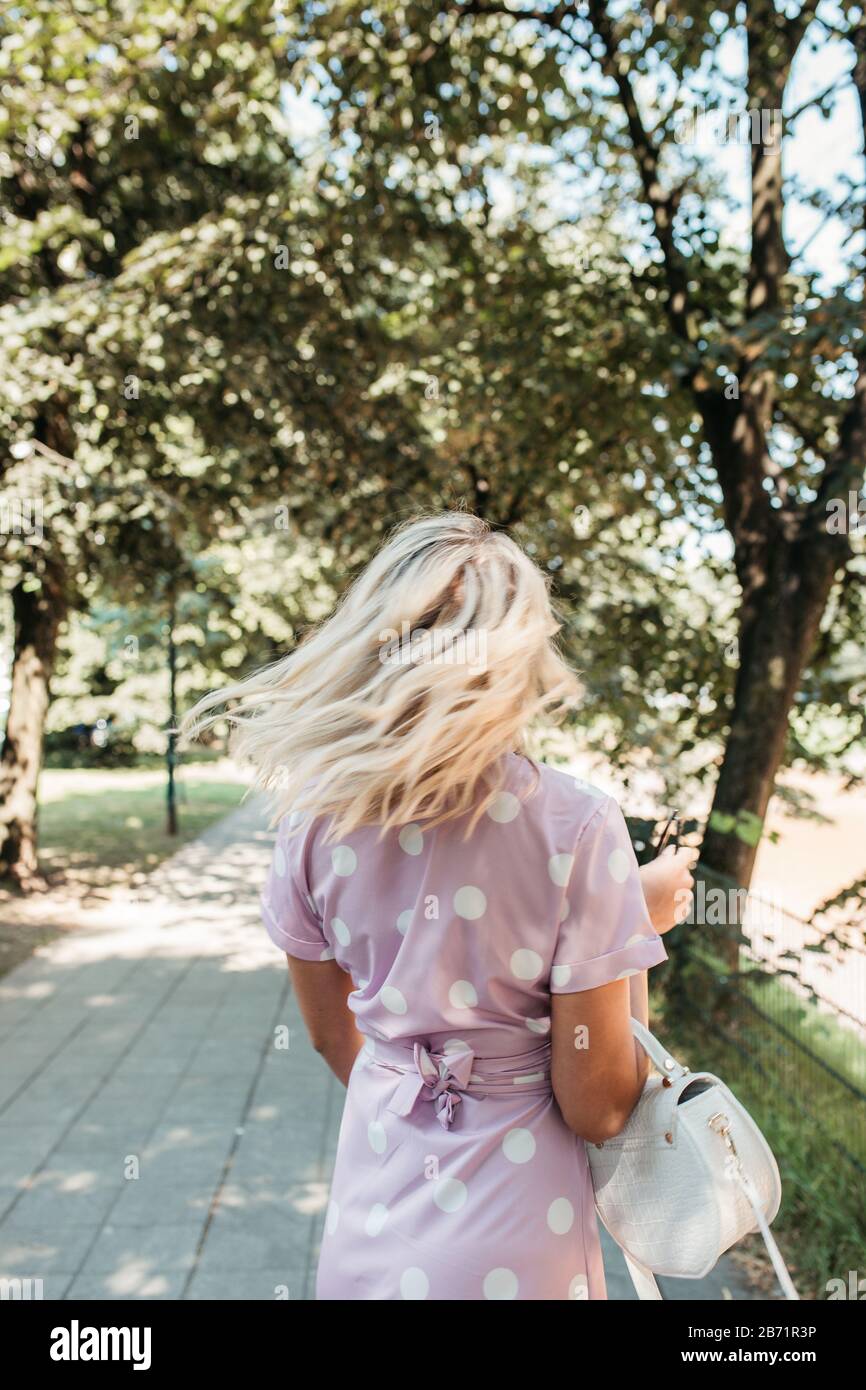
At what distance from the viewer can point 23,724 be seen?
36.2 ft

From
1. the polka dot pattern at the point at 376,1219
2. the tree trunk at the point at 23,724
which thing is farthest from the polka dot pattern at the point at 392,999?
the tree trunk at the point at 23,724

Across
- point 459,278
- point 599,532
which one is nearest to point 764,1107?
point 599,532

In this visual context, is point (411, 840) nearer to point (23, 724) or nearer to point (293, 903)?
point (293, 903)

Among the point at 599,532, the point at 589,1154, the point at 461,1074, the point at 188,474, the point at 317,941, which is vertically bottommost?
the point at 589,1154

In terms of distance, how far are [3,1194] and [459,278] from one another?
23.3 feet

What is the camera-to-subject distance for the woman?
146 centimetres

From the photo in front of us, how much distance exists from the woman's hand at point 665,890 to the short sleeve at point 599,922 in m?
0.21

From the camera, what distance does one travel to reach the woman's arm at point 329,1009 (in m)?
1.82

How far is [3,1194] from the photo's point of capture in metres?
4.36

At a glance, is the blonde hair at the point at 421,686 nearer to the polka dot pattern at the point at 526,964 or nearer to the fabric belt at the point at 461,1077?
the polka dot pattern at the point at 526,964

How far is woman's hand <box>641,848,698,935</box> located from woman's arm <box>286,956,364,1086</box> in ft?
1.71

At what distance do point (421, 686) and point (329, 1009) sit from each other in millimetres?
721
